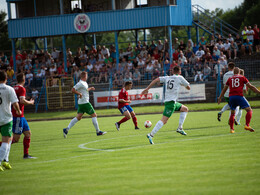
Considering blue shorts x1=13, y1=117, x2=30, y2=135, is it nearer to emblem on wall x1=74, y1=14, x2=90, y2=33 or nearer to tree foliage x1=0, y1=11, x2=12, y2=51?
emblem on wall x1=74, y1=14, x2=90, y2=33

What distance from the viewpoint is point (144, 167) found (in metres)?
7.74

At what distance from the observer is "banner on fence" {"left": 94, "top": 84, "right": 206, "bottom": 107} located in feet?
89.8

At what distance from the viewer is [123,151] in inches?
392

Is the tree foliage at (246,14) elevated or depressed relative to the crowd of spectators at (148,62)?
elevated

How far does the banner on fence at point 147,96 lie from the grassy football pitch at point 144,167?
15.3 m

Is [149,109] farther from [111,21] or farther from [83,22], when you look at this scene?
[83,22]

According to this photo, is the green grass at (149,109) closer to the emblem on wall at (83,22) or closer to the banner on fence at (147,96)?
the banner on fence at (147,96)

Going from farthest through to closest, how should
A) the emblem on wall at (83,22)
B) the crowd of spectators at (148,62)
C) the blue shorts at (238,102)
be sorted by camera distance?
the emblem on wall at (83,22) → the crowd of spectators at (148,62) → the blue shorts at (238,102)

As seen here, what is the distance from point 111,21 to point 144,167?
2760cm

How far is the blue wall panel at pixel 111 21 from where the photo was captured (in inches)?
1302

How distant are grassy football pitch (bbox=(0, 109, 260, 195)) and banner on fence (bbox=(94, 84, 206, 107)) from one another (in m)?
15.3

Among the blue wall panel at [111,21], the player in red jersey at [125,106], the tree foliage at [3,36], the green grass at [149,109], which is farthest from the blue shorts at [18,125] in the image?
the tree foliage at [3,36]

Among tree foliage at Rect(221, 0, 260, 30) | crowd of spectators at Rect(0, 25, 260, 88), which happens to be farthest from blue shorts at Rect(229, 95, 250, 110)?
tree foliage at Rect(221, 0, 260, 30)

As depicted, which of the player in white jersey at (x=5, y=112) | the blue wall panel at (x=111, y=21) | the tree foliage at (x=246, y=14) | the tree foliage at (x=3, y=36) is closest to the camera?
the player in white jersey at (x=5, y=112)
